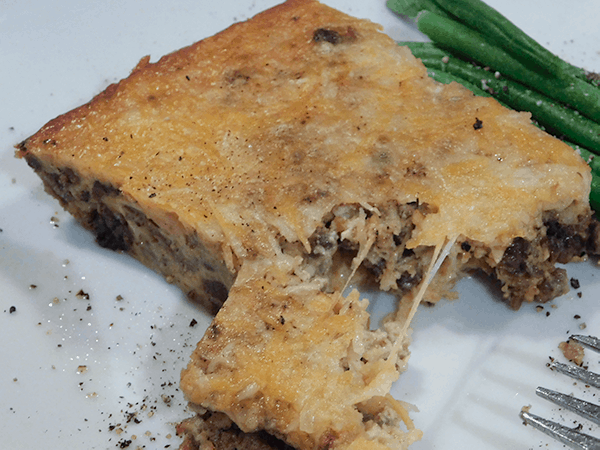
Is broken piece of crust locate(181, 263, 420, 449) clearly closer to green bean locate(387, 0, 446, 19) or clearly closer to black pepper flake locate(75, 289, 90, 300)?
black pepper flake locate(75, 289, 90, 300)

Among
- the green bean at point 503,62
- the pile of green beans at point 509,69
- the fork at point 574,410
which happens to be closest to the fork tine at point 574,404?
the fork at point 574,410

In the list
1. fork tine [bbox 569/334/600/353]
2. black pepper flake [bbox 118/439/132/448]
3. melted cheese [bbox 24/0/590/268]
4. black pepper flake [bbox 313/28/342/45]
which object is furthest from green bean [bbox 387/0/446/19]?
black pepper flake [bbox 118/439/132/448]

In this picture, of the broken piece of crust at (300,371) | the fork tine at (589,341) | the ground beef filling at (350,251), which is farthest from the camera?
the ground beef filling at (350,251)

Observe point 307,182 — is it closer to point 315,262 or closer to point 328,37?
point 315,262

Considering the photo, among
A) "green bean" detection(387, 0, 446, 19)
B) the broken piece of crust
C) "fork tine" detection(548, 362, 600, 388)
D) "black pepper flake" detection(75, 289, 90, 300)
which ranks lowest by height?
"black pepper flake" detection(75, 289, 90, 300)

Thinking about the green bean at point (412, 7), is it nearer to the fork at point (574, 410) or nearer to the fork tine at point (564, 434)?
the fork at point (574, 410)

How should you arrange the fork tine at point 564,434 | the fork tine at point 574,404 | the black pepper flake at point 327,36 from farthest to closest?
the black pepper flake at point 327,36 → the fork tine at point 574,404 → the fork tine at point 564,434
